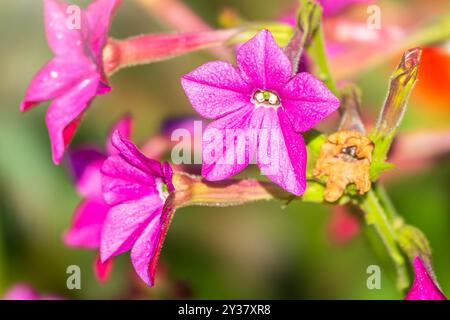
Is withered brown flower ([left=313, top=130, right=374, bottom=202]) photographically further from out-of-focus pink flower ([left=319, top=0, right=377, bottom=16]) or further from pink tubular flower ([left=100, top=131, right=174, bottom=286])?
out-of-focus pink flower ([left=319, top=0, right=377, bottom=16])

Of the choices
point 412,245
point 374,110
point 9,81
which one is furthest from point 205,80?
point 9,81

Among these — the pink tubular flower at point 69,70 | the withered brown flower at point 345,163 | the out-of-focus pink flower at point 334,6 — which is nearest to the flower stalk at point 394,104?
the withered brown flower at point 345,163

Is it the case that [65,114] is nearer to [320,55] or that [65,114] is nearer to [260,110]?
[260,110]

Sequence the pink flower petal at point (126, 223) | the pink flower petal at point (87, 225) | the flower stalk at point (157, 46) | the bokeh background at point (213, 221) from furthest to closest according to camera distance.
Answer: the bokeh background at point (213, 221) < the pink flower petal at point (87, 225) < the flower stalk at point (157, 46) < the pink flower petal at point (126, 223)

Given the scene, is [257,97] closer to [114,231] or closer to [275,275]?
[114,231]

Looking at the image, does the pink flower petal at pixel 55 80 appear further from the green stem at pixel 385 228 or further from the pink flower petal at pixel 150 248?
the green stem at pixel 385 228

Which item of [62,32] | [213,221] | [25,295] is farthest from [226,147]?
[213,221]

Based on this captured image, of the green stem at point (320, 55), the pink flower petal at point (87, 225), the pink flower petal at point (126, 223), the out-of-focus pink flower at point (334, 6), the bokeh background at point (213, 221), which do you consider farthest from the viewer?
the bokeh background at point (213, 221)
